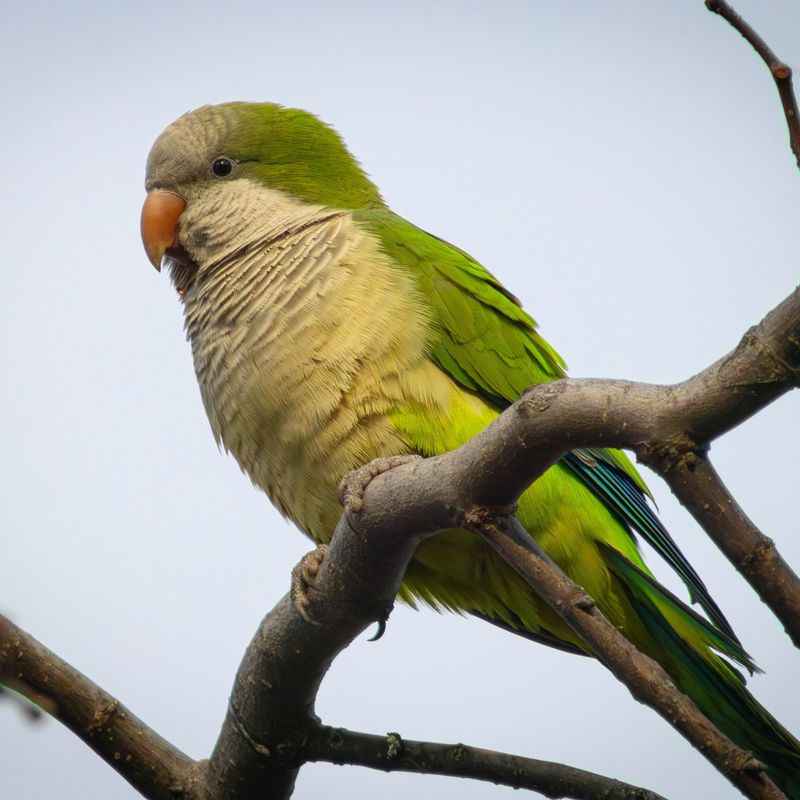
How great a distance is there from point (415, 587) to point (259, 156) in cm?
203

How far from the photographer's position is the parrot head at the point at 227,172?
173 inches

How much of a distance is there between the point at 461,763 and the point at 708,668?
943 mm

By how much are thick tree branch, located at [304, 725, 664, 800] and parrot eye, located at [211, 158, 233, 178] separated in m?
2.46

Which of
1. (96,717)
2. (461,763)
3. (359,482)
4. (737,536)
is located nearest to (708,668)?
(461,763)

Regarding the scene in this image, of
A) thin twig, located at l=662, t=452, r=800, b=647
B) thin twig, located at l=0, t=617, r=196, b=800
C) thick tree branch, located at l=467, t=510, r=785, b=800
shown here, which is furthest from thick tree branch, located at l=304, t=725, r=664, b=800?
thin twig, located at l=662, t=452, r=800, b=647

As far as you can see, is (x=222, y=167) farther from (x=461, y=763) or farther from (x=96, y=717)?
(x=461, y=763)

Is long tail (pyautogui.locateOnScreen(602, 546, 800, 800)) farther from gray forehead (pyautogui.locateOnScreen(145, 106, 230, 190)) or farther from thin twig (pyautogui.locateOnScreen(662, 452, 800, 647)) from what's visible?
gray forehead (pyautogui.locateOnScreen(145, 106, 230, 190))

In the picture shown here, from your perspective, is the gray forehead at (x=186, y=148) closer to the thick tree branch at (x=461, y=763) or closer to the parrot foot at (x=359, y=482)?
the parrot foot at (x=359, y=482)

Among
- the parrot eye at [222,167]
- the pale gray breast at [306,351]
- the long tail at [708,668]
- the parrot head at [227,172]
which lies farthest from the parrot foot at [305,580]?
the parrot eye at [222,167]

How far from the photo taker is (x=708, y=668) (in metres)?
3.47

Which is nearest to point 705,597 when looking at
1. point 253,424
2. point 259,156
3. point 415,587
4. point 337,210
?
point 415,587

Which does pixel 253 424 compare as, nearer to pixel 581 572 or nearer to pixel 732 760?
pixel 581 572

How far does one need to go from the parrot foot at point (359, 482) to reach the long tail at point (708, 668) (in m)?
1.01

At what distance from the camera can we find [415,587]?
3959mm
